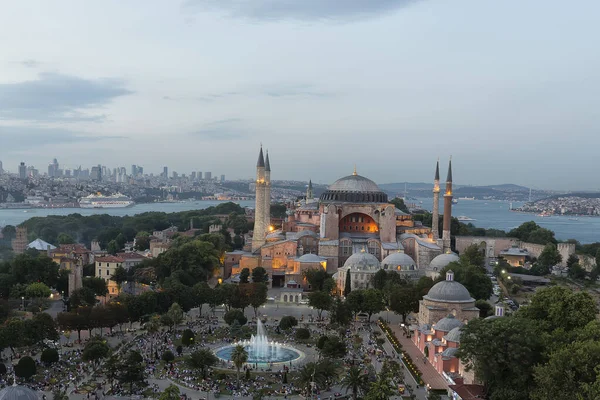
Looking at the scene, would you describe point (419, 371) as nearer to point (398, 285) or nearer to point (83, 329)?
point (398, 285)

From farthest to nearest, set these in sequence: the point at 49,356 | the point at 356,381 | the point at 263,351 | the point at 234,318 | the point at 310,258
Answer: the point at 310,258 < the point at 234,318 < the point at 263,351 < the point at 49,356 < the point at 356,381

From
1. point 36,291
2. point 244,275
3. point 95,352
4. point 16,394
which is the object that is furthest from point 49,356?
point 244,275

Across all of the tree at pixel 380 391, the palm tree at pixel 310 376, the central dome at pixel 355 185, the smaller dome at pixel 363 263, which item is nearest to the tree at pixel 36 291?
the smaller dome at pixel 363 263

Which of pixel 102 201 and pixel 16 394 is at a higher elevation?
pixel 16 394

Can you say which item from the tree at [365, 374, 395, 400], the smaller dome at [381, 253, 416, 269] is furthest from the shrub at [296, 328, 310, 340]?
the smaller dome at [381, 253, 416, 269]

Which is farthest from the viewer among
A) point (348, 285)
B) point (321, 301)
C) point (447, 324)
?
point (348, 285)

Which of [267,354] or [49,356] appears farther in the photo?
[267,354]

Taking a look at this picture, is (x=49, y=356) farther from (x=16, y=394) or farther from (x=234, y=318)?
(x=234, y=318)
